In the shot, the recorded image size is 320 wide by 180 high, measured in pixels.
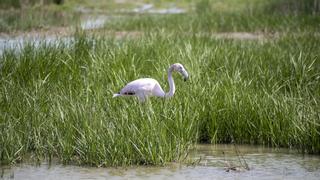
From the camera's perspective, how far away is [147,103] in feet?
28.9

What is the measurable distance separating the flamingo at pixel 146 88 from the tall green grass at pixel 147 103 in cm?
14

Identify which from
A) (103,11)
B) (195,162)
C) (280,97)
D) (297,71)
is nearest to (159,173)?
(195,162)

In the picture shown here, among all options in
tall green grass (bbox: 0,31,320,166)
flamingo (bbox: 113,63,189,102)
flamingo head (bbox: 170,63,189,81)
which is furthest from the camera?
flamingo head (bbox: 170,63,189,81)

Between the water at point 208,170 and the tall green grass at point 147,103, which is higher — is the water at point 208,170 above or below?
below

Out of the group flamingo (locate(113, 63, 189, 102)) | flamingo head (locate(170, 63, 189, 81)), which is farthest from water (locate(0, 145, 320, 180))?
flamingo head (locate(170, 63, 189, 81))

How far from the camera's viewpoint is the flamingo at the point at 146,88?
32.2 feet

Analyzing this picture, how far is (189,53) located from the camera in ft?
37.7

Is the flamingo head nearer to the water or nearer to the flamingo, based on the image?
the flamingo

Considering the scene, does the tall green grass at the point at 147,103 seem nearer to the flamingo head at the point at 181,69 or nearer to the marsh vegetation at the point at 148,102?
the marsh vegetation at the point at 148,102

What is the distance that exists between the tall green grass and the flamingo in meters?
0.14

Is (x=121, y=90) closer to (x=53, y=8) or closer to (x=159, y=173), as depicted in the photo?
(x=159, y=173)

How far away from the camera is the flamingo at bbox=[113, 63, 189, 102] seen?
9.82 meters

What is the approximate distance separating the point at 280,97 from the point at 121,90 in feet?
6.20

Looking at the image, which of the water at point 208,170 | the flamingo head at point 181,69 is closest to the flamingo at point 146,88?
the flamingo head at point 181,69
